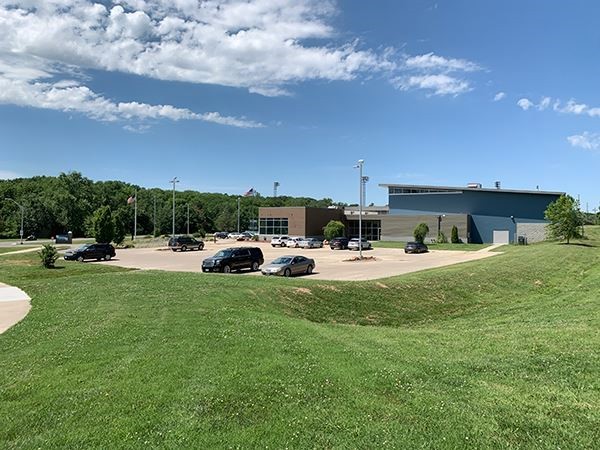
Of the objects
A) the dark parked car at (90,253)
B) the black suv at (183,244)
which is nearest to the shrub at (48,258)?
the dark parked car at (90,253)

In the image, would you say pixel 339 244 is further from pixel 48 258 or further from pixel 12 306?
pixel 12 306

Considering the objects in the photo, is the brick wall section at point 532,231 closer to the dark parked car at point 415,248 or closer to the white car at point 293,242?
the dark parked car at point 415,248

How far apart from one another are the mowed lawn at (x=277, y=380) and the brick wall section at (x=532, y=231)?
6167 cm

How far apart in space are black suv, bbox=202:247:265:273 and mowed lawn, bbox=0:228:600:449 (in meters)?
15.5

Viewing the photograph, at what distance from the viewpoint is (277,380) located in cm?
794

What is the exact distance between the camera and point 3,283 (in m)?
25.4

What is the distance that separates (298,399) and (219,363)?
2.09 m

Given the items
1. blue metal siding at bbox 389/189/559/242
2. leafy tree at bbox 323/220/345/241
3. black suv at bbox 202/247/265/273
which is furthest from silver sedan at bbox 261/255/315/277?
blue metal siding at bbox 389/189/559/242

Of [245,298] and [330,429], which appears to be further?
[245,298]

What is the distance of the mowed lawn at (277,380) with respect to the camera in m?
6.16

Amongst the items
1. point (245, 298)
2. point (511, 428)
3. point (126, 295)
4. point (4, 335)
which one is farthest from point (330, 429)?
point (126, 295)

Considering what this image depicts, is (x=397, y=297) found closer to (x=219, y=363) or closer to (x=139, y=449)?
(x=219, y=363)

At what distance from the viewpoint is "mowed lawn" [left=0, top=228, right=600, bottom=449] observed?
616cm

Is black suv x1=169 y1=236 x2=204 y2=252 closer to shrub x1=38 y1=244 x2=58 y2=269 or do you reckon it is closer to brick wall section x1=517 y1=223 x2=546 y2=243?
shrub x1=38 y1=244 x2=58 y2=269
